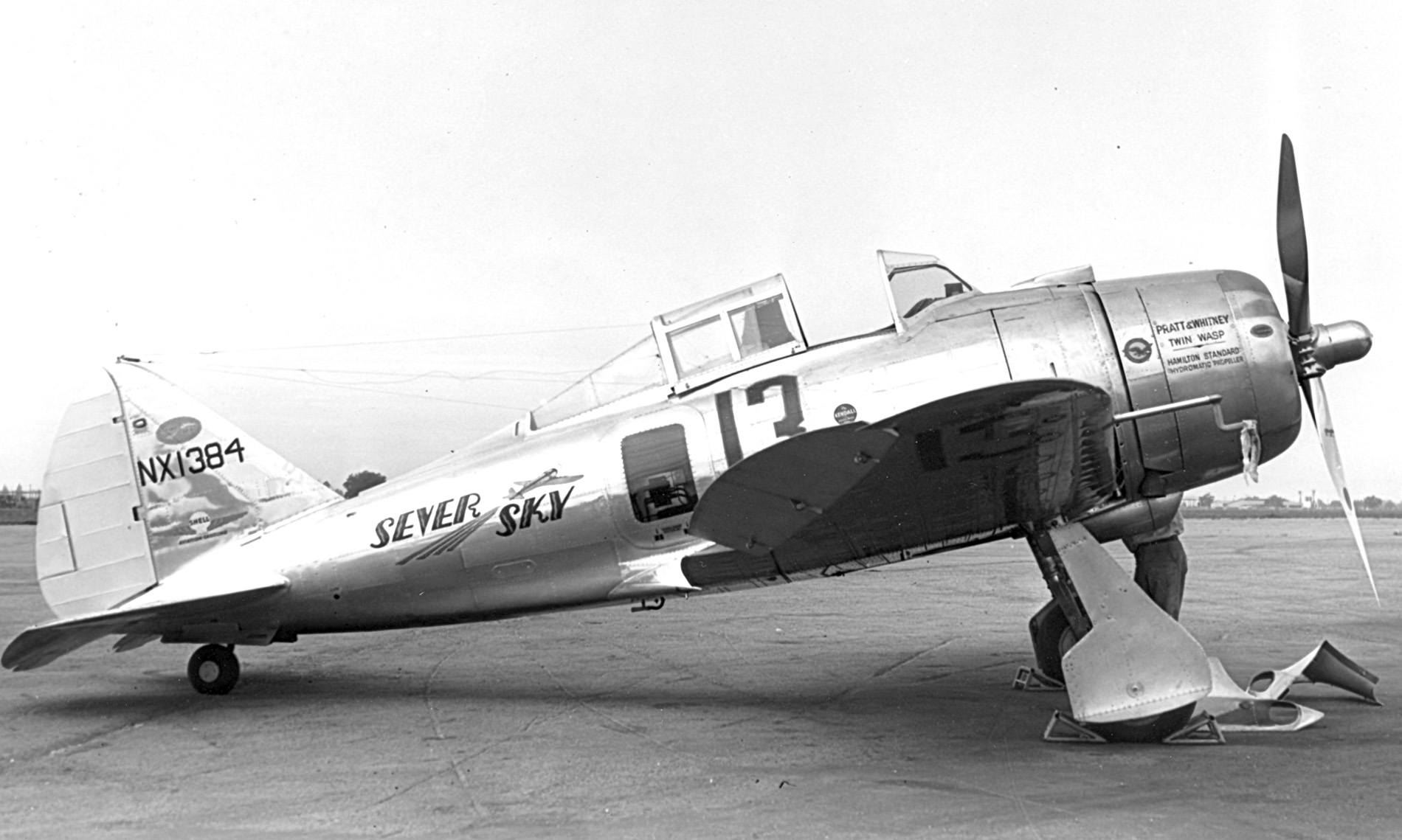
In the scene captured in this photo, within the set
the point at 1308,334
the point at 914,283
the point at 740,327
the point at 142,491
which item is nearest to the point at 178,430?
the point at 142,491

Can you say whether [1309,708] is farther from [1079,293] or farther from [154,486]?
[154,486]

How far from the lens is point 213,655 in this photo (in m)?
7.45

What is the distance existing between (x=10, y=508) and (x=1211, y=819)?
178ft

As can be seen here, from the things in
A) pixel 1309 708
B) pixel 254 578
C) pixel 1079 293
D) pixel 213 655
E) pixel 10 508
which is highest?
pixel 10 508

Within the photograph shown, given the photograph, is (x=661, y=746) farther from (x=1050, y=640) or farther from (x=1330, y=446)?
(x=1330, y=446)

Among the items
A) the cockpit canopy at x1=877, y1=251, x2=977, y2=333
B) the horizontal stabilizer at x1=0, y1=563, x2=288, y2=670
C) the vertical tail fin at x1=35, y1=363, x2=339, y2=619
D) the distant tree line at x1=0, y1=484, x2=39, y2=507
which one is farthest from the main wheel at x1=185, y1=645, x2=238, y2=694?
the distant tree line at x1=0, y1=484, x2=39, y2=507

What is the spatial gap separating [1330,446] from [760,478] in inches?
166

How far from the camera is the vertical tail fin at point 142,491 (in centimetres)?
745

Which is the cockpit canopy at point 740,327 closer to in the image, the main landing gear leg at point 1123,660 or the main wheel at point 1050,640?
the main landing gear leg at point 1123,660

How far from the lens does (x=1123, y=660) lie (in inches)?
222

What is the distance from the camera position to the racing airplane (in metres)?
5.54

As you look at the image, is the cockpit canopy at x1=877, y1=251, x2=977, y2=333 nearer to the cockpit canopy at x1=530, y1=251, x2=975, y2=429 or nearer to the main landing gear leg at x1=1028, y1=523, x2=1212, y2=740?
the cockpit canopy at x1=530, y1=251, x2=975, y2=429

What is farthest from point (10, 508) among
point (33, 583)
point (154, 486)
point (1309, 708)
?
point (1309, 708)

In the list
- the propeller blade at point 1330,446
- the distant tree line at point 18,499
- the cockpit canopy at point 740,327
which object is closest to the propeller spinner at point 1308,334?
the propeller blade at point 1330,446
